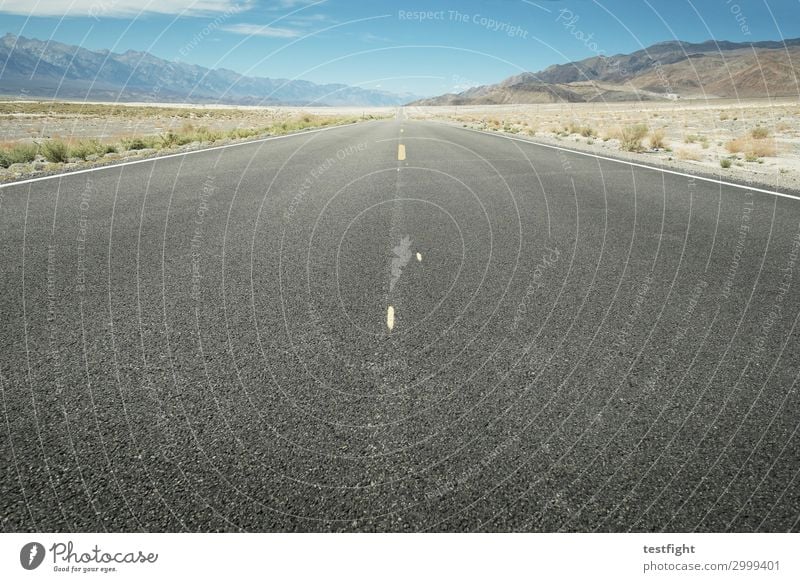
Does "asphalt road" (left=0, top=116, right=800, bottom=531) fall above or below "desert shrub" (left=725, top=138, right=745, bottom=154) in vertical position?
below

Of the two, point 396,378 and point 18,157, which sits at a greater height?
point 18,157

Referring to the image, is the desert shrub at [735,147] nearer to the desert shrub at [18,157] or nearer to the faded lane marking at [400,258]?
the faded lane marking at [400,258]

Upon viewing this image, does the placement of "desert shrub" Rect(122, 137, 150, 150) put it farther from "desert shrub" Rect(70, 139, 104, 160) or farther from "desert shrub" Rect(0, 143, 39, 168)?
"desert shrub" Rect(0, 143, 39, 168)

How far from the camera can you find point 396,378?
7.96 feet

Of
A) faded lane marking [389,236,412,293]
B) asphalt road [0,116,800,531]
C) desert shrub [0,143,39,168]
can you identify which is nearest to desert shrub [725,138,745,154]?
asphalt road [0,116,800,531]

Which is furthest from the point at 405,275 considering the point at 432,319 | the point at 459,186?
the point at 459,186

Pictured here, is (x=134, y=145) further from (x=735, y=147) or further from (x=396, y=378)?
(x=735, y=147)

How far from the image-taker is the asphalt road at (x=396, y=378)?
1723 millimetres

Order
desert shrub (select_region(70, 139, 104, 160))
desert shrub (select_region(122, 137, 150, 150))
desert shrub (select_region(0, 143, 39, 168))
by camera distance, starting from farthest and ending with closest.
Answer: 1. desert shrub (select_region(122, 137, 150, 150))
2. desert shrub (select_region(70, 139, 104, 160))
3. desert shrub (select_region(0, 143, 39, 168))

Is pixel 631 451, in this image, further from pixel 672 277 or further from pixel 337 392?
pixel 672 277

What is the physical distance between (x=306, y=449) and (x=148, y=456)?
26.2 inches

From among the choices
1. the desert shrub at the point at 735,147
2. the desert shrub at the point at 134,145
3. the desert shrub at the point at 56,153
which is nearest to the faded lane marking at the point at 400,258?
the desert shrub at the point at 56,153

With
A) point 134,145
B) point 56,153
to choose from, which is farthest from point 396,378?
point 134,145

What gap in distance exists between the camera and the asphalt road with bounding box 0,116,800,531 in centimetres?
172
